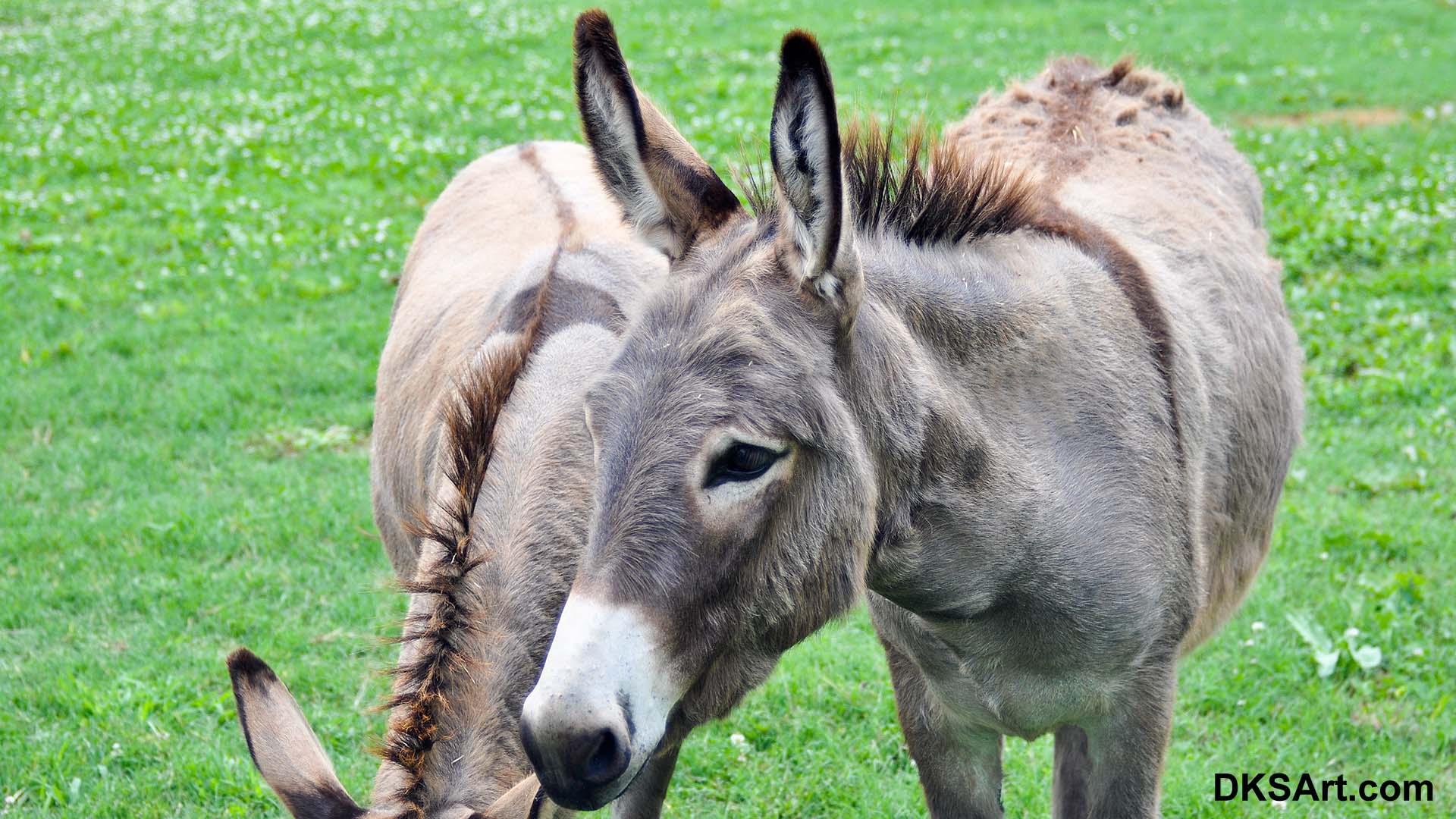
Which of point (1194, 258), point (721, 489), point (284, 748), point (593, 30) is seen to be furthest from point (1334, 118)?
point (284, 748)

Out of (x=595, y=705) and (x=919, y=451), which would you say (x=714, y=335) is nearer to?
(x=919, y=451)

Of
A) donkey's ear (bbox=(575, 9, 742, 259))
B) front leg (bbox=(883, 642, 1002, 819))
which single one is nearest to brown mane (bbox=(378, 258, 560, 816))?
donkey's ear (bbox=(575, 9, 742, 259))

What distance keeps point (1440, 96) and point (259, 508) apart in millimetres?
11866

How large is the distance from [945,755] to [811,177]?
6.31ft

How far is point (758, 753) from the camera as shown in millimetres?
4402

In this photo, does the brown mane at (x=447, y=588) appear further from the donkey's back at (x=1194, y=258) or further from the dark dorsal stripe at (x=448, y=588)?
the donkey's back at (x=1194, y=258)

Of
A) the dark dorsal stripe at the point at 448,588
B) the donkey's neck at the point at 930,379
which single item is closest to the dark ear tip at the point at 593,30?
the donkey's neck at the point at 930,379

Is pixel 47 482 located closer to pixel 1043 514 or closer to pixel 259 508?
pixel 259 508

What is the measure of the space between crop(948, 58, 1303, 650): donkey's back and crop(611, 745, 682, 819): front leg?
1531 millimetres

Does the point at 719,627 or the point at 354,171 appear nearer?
the point at 719,627

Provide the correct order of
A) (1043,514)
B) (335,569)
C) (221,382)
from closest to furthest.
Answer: (1043,514) < (335,569) < (221,382)

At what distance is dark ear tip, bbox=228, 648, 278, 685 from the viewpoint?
96.5 inches

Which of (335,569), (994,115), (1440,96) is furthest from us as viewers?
(1440,96)

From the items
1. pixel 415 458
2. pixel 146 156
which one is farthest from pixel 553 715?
pixel 146 156
